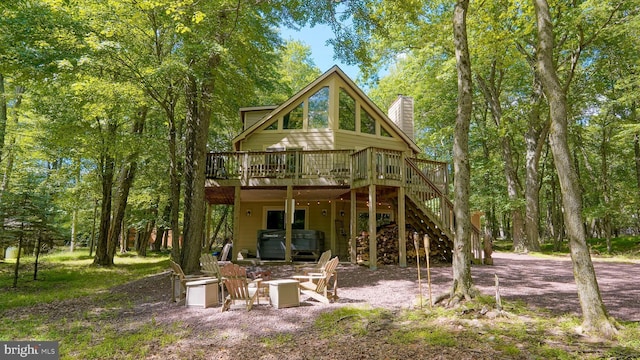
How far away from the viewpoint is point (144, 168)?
18.2 meters

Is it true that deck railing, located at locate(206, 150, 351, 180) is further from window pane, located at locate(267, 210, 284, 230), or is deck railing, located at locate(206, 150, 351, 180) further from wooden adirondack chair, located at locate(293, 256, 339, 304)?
wooden adirondack chair, located at locate(293, 256, 339, 304)

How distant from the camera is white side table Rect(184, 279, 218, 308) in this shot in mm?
6914

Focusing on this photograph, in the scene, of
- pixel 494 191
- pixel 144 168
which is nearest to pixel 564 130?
pixel 144 168

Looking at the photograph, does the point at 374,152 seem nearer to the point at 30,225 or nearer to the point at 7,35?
the point at 7,35

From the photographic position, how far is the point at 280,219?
54.4 feet

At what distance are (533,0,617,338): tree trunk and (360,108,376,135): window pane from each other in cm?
1064

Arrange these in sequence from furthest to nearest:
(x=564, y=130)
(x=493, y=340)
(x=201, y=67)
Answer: (x=201, y=67) < (x=564, y=130) < (x=493, y=340)

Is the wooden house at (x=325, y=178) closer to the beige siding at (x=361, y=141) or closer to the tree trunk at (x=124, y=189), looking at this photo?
the beige siding at (x=361, y=141)

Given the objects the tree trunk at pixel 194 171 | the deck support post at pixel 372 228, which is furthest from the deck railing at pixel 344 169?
the tree trunk at pixel 194 171

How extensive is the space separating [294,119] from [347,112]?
2.42 meters

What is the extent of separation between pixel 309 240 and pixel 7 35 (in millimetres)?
10597

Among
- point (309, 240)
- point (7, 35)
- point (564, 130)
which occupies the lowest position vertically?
point (309, 240)

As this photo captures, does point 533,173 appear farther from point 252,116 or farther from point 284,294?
point 284,294

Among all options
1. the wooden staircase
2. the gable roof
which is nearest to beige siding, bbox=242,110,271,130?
the gable roof
